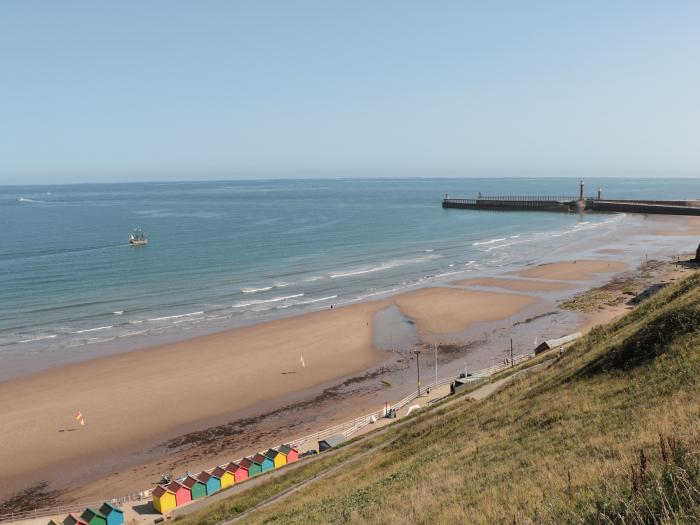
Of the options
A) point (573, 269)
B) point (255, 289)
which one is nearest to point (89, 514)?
point (255, 289)

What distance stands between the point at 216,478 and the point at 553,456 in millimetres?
16492

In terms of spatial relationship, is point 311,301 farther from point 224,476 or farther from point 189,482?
point 189,482

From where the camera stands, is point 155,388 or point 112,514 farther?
point 155,388

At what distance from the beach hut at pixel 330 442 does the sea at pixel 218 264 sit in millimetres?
22333

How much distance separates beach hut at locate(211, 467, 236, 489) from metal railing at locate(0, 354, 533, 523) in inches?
59.1

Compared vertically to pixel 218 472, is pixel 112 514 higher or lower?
lower

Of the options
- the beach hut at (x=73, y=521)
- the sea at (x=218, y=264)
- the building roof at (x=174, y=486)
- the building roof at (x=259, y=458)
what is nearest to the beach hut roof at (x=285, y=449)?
the building roof at (x=259, y=458)

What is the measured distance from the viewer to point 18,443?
28.7m

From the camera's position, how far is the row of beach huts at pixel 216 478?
2245cm

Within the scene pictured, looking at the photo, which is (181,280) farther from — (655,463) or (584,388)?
(655,463)

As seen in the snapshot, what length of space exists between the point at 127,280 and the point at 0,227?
6449 cm

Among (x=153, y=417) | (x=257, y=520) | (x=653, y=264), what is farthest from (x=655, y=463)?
(x=653, y=264)

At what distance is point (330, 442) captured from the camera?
25859 mm

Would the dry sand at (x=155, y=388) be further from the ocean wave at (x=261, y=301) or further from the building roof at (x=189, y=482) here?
the ocean wave at (x=261, y=301)
